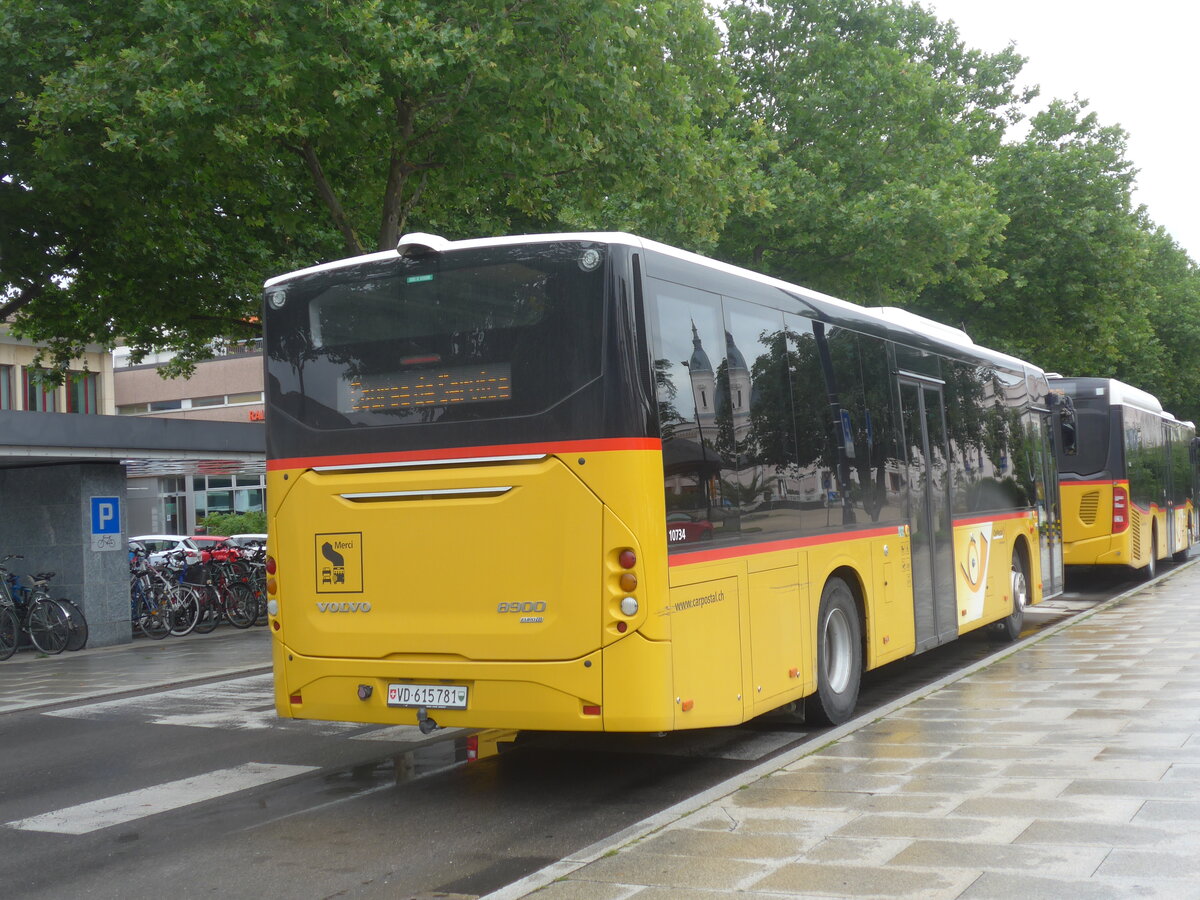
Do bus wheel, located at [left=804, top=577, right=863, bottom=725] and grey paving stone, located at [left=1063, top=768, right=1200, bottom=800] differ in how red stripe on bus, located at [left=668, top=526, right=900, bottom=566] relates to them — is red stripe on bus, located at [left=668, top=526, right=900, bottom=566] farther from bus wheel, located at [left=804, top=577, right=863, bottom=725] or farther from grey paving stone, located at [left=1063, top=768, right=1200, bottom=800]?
grey paving stone, located at [left=1063, top=768, right=1200, bottom=800]

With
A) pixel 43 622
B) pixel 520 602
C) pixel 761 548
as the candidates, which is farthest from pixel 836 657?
pixel 43 622

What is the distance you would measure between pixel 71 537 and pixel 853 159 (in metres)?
14.6

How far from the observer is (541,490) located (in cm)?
687

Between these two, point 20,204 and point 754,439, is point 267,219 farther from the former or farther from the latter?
point 754,439

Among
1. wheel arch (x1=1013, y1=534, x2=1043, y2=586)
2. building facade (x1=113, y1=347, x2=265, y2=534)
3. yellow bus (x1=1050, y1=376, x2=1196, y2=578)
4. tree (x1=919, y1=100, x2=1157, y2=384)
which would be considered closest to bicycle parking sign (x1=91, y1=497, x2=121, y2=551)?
wheel arch (x1=1013, y1=534, x2=1043, y2=586)

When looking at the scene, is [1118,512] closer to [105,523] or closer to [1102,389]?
[1102,389]

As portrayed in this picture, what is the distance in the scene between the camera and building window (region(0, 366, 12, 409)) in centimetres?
4394

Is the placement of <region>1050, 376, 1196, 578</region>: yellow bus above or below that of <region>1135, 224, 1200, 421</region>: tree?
below

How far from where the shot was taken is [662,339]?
7059 millimetres

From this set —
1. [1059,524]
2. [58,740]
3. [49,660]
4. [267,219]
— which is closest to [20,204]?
[267,219]

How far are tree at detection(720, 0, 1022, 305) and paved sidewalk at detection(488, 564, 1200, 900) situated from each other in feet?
44.5

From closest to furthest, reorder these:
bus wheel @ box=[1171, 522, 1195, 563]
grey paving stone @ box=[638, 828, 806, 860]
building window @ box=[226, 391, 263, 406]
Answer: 1. grey paving stone @ box=[638, 828, 806, 860]
2. bus wheel @ box=[1171, 522, 1195, 563]
3. building window @ box=[226, 391, 263, 406]

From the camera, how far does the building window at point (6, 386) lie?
43.9 m

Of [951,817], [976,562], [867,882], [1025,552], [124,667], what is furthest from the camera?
[124,667]
